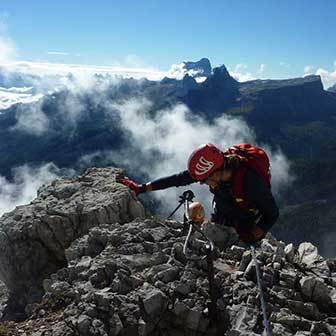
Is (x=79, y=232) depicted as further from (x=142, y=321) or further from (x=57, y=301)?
(x=142, y=321)

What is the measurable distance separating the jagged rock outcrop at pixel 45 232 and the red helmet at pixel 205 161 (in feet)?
48.0

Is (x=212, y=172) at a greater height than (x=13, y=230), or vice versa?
(x=212, y=172)

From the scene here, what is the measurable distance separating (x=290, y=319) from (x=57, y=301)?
26.6 ft

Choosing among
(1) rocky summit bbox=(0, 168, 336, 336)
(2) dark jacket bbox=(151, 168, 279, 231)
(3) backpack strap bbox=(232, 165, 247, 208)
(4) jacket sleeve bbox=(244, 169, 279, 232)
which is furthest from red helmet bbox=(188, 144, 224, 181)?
(1) rocky summit bbox=(0, 168, 336, 336)

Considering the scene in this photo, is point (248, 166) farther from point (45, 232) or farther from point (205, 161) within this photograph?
point (45, 232)

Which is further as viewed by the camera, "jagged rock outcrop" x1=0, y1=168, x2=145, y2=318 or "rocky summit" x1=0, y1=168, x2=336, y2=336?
"jagged rock outcrop" x1=0, y1=168, x2=145, y2=318

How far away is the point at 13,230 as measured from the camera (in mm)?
28875

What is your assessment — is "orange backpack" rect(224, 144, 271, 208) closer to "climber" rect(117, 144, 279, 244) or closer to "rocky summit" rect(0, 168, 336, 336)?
"climber" rect(117, 144, 279, 244)

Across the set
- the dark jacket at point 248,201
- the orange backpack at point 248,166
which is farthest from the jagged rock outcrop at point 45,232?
the orange backpack at point 248,166

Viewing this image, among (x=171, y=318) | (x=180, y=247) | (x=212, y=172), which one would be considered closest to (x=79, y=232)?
(x=180, y=247)

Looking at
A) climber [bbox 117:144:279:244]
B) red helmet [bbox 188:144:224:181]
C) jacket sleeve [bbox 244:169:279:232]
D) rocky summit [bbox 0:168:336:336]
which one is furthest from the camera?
rocky summit [bbox 0:168:336:336]

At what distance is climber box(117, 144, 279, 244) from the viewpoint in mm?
13469

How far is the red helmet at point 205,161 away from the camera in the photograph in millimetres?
13805

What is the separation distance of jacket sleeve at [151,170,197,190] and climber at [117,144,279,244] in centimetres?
202
